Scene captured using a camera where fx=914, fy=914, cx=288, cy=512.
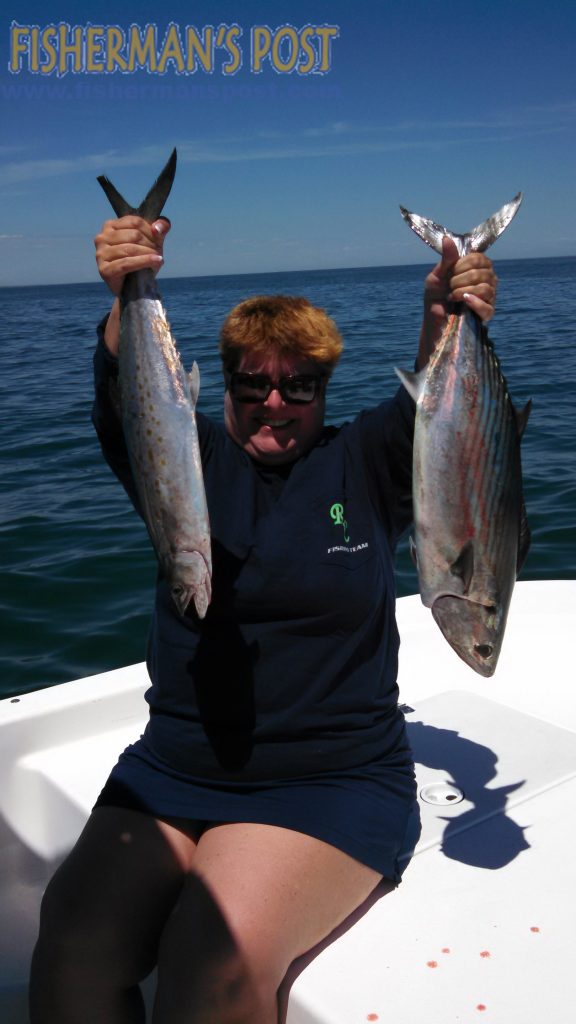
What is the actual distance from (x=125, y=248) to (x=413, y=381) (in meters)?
0.65

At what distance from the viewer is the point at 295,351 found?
235 centimetres

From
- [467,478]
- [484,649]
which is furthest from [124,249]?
[484,649]

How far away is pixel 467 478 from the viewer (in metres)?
1.82

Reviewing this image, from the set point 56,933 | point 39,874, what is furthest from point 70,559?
point 56,933

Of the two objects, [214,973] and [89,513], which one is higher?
[214,973]

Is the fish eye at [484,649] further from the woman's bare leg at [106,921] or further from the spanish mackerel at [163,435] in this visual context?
the woman's bare leg at [106,921]

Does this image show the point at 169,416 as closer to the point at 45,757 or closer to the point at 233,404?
the point at 233,404

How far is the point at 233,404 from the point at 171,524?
0.73 metres

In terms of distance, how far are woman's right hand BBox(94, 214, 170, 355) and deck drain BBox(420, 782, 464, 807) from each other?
1.77 meters

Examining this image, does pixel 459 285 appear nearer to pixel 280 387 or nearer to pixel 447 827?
pixel 280 387

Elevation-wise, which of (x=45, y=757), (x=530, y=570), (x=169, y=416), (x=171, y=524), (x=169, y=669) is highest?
(x=169, y=416)

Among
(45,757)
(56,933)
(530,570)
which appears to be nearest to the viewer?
(56,933)

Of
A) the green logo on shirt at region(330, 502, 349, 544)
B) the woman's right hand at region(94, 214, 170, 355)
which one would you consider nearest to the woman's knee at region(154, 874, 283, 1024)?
the green logo on shirt at region(330, 502, 349, 544)

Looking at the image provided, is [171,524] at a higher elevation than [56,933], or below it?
higher
